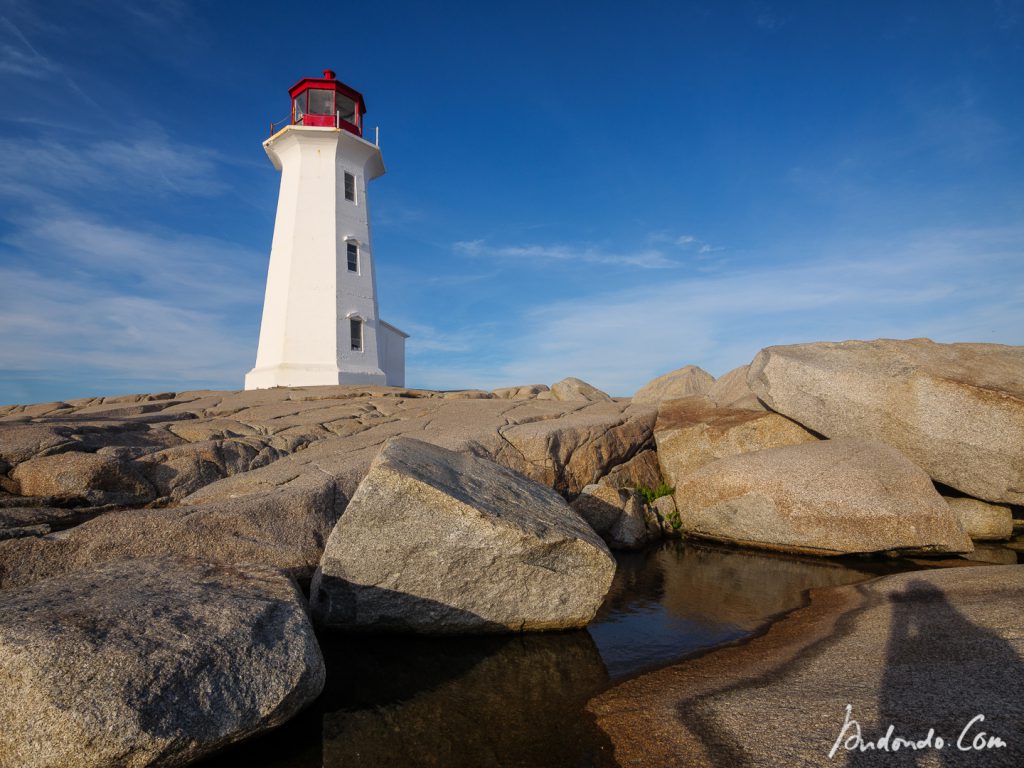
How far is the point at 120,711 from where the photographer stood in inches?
130

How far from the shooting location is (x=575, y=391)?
2053cm

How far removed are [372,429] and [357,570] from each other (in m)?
7.20

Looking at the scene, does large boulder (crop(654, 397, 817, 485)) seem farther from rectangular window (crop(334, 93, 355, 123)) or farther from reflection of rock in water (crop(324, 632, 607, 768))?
rectangular window (crop(334, 93, 355, 123))

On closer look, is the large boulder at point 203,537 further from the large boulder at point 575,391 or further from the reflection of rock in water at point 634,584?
the large boulder at point 575,391

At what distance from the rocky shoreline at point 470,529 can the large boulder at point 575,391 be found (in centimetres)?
623

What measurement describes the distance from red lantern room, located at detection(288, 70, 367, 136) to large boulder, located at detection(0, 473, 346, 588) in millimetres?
Result: 21915

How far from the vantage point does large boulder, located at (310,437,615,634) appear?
18.6 ft

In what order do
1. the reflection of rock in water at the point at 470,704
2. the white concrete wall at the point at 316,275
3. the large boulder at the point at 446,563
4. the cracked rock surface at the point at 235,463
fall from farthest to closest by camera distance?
the white concrete wall at the point at 316,275
the cracked rock surface at the point at 235,463
the large boulder at the point at 446,563
the reflection of rock in water at the point at 470,704

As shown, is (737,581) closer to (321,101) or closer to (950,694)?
(950,694)

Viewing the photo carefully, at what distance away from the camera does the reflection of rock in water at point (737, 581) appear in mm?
6832

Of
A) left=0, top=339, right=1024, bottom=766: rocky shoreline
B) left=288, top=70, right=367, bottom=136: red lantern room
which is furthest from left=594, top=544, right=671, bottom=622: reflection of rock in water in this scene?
left=288, top=70, right=367, bottom=136: red lantern room

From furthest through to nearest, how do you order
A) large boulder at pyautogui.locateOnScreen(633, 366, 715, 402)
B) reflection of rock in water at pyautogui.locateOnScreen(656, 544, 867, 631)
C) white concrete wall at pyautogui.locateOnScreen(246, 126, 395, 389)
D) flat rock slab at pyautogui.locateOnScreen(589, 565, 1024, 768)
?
1. white concrete wall at pyautogui.locateOnScreen(246, 126, 395, 389)
2. large boulder at pyautogui.locateOnScreen(633, 366, 715, 402)
3. reflection of rock in water at pyautogui.locateOnScreen(656, 544, 867, 631)
4. flat rock slab at pyautogui.locateOnScreen(589, 565, 1024, 768)

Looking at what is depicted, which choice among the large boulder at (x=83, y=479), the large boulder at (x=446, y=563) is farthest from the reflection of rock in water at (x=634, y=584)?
the large boulder at (x=83, y=479)

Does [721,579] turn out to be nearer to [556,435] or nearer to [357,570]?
[556,435]
